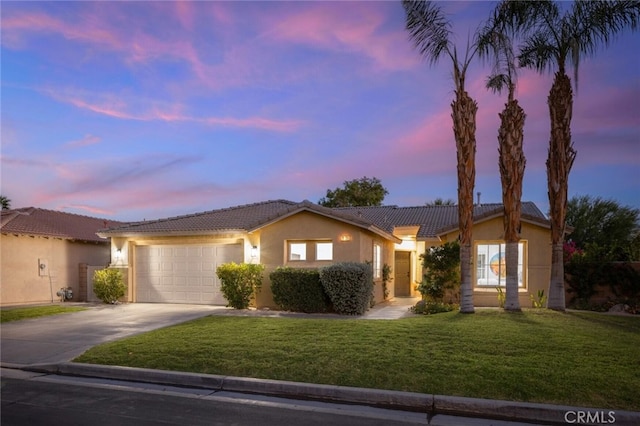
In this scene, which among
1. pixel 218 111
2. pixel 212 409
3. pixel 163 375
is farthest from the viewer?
pixel 218 111

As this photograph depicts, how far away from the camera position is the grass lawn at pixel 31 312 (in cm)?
1481

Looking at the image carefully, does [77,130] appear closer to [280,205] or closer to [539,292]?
[280,205]

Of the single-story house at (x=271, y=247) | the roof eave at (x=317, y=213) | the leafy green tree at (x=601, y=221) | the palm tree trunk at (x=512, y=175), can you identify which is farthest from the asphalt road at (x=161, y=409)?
the leafy green tree at (x=601, y=221)

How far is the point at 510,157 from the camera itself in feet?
48.1

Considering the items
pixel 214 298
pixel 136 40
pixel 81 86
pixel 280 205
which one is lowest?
pixel 214 298

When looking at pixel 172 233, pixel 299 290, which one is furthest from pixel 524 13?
pixel 172 233

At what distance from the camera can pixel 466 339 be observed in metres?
9.66

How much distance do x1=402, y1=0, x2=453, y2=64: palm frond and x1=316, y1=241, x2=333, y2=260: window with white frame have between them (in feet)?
23.1

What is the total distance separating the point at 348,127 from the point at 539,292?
9.86 meters

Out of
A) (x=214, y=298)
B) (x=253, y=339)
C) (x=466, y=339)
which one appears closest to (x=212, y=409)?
(x=253, y=339)

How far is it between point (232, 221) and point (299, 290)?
15.8 ft

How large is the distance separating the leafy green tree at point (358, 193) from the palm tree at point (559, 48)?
2997cm

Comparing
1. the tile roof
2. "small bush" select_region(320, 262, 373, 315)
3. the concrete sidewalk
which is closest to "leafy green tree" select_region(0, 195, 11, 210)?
the tile roof

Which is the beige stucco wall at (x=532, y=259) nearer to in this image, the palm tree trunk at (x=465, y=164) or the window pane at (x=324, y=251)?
the palm tree trunk at (x=465, y=164)
